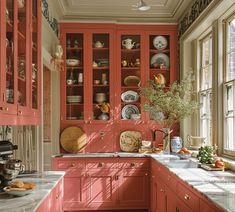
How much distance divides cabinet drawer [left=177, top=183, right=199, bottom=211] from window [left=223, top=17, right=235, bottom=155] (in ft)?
3.30

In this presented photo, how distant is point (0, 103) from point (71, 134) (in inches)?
136

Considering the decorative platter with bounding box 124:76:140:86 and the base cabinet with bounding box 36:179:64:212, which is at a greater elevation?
the decorative platter with bounding box 124:76:140:86

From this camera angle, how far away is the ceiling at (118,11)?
17.1 ft

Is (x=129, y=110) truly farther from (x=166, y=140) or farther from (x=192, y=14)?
(x=192, y=14)

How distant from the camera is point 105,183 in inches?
209

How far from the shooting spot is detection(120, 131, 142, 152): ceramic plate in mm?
5770

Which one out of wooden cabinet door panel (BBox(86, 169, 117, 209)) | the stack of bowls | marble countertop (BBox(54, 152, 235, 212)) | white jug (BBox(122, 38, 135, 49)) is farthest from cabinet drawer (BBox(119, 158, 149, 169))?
white jug (BBox(122, 38, 135, 49))

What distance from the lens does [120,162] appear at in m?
5.32

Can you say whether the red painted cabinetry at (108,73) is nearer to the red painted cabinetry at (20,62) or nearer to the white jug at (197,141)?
the white jug at (197,141)

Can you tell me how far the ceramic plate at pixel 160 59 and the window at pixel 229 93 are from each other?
1772mm

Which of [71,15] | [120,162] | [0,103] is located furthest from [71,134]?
[0,103]

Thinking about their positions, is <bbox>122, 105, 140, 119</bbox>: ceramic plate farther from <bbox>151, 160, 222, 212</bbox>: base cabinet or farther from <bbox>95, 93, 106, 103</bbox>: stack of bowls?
<bbox>151, 160, 222, 212</bbox>: base cabinet

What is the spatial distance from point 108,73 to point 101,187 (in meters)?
1.73

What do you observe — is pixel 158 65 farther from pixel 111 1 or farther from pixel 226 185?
pixel 226 185
